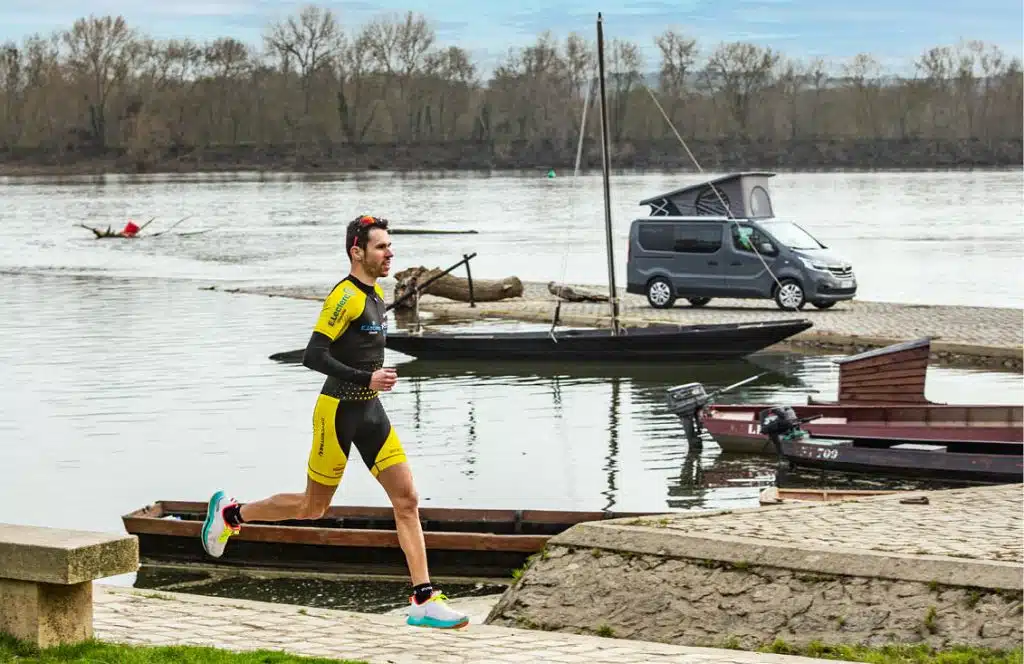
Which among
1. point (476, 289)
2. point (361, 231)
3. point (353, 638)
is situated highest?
point (361, 231)

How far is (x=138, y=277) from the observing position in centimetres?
6269

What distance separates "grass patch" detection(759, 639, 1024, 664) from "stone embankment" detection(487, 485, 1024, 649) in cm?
11

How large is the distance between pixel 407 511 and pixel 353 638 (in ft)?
2.80

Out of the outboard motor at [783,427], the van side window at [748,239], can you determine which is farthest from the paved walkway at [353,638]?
the van side window at [748,239]

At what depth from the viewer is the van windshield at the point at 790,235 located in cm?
3741

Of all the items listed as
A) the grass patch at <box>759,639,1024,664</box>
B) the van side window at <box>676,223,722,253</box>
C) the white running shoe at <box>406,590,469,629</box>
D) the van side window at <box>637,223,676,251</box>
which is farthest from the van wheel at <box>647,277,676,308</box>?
the white running shoe at <box>406,590,469,629</box>

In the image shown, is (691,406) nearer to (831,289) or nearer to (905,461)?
(905,461)

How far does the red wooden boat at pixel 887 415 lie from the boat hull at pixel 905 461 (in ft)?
1.30

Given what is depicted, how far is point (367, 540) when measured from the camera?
15367 mm

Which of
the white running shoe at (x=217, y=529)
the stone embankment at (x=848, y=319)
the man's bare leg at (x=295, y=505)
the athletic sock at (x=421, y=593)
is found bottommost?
the stone embankment at (x=848, y=319)

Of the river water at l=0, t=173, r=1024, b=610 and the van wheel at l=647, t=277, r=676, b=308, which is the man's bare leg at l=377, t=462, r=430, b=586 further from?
the van wheel at l=647, t=277, r=676, b=308

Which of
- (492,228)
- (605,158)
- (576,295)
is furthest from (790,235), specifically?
(492,228)

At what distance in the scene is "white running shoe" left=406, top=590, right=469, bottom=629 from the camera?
9523 mm

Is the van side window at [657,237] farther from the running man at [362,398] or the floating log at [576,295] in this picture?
the running man at [362,398]
